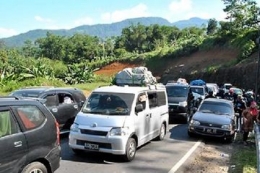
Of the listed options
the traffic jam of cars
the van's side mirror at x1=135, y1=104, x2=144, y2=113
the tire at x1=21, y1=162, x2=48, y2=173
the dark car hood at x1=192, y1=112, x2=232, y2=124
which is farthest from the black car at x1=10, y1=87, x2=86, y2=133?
the tire at x1=21, y1=162, x2=48, y2=173

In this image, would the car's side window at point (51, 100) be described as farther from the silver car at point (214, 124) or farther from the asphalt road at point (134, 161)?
the silver car at point (214, 124)

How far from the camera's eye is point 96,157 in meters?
10.0

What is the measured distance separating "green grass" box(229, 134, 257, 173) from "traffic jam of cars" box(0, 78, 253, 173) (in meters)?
0.74

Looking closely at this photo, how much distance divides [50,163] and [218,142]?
877 cm

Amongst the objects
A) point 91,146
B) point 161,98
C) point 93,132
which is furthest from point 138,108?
point 161,98

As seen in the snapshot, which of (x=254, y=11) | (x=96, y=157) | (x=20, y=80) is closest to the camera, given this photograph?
(x=96, y=157)

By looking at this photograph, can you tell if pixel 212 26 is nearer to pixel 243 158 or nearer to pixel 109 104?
pixel 243 158

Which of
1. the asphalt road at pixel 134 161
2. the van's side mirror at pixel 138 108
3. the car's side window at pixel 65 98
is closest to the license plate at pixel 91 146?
the asphalt road at pixel 134 161

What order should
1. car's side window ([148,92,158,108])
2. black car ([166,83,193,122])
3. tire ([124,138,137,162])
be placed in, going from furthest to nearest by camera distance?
1. black car ([166,83,193,122])
2. car's side window ([148,92,158,108])
3. tire ([124,138,137,162])

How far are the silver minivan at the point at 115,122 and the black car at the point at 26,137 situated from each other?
2432 millimetres

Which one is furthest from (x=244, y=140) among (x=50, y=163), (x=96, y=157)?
(x=50, y=163)

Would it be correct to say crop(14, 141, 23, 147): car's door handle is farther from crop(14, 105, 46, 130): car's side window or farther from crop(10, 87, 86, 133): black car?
crop(10, 87, 86, 133): black car

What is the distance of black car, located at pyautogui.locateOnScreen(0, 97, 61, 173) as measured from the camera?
5926 millimetres

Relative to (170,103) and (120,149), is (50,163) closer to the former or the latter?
(120,149)
